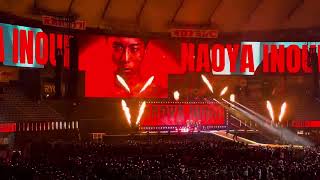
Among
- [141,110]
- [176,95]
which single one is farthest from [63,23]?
[176,95]

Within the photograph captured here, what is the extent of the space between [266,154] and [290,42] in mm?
18758

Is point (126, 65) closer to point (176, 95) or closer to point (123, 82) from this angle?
point (123, 82)

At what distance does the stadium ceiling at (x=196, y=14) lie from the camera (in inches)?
1378

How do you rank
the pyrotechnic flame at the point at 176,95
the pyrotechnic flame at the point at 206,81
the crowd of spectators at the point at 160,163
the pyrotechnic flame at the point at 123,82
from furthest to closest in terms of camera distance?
1. the pyrotechnic flame at the point at 206,81
2. the pyrotechnic flame at the point at 176,95
3. the pyrotechnic flame at the point at 123,82
4. the crowd of spectators at the point at 160,163

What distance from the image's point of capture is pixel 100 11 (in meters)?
35.0

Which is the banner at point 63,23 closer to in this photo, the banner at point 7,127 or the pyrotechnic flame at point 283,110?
the banner at point 7,127

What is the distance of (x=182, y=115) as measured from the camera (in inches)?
1367

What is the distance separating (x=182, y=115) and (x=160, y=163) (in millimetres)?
17964

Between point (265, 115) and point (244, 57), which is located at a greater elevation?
point (244, 57)

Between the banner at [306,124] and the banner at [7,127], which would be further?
the banner at [306,124]

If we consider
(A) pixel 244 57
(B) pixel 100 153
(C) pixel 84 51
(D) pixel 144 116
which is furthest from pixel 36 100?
(A) pixel 244 57

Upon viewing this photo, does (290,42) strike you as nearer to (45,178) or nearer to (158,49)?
(158,49)

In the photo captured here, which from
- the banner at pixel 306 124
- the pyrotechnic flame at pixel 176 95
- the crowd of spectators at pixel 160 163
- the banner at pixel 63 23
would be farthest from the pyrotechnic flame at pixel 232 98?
the crowd of spectators at pixel 160 163

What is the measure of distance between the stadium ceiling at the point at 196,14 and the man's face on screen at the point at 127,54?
1678 millimetres
